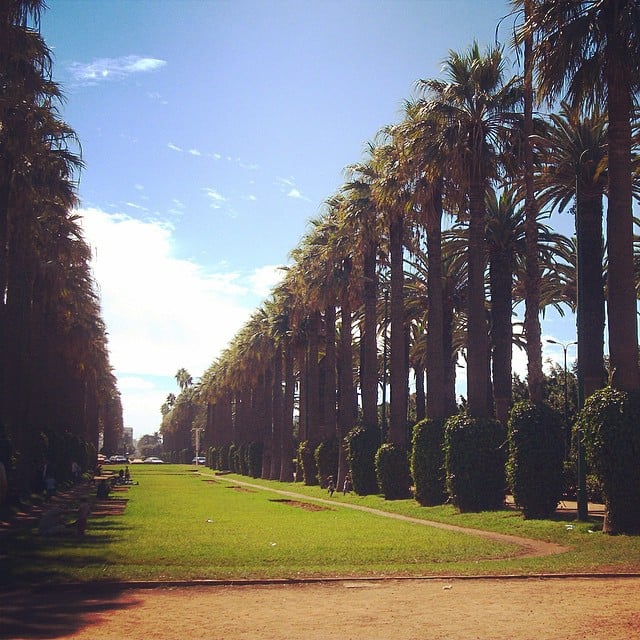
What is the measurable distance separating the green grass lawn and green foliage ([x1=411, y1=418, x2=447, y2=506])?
321 centimetres

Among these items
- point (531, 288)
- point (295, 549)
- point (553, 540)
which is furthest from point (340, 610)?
point (531, 288)

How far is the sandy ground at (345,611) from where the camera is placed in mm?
10414

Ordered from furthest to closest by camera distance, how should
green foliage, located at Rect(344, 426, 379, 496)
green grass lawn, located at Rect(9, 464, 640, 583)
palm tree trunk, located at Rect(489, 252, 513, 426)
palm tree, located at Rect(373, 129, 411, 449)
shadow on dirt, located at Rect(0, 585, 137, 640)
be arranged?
1. green foliage, located at Rect(344, 426, 379, 496)
2. palm tree trunk, located at Rect(489, 252, 513, 426)
3. palm tree, located at Rect(373, 129, 411, 449)
4. green grass lawn, located at Rect(9, 464, 640, 583)
5. shadow on dirt, located at Rect(0, 585, 137, 640)

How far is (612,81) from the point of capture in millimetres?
21266

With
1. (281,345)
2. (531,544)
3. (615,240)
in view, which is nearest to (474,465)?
(531,544)

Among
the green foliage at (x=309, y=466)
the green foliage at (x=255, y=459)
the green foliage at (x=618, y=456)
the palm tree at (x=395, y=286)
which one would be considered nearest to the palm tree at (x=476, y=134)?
the palm tree at (x=395, y=286)

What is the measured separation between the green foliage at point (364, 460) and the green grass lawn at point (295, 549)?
Result: 13.4 meters

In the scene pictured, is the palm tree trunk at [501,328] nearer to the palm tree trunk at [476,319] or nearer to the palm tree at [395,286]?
the palm tree at [395,286]

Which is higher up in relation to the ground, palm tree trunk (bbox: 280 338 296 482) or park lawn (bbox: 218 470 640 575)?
palm tree trunk (bbox: 280 338 296 482)

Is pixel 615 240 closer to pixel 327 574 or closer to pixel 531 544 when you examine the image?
pixel 531 544

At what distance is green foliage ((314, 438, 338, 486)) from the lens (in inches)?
2074

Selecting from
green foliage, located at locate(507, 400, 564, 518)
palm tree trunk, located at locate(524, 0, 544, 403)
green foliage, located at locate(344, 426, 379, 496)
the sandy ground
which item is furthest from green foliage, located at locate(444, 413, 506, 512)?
the sandy ground

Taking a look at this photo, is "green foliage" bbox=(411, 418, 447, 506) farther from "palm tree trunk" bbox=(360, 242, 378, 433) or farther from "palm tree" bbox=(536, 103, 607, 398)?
"palm tree trunk" bbox=(360, 242, 378, 433)

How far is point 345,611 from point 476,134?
22.9 m
